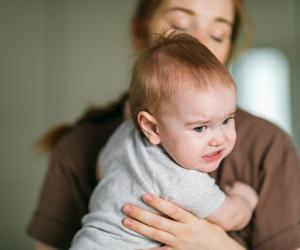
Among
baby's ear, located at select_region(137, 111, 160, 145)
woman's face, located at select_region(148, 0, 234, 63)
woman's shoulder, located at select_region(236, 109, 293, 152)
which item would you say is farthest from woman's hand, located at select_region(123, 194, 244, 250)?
woman's face, located at select_region(148, 0, 234, 63)

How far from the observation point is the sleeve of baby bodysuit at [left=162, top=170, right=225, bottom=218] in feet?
3.11

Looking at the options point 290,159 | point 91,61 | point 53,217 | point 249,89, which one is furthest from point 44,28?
point 290,159

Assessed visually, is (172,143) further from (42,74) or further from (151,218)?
(42,74)

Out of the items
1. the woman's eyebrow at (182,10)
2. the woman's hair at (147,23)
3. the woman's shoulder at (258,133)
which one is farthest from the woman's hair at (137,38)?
the woman's shoulder at (258,133)

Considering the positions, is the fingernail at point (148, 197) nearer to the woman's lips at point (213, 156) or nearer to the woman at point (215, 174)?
the woman at point (215, 174)

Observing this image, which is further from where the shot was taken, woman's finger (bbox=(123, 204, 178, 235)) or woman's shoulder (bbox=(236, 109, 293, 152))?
woman's shoulder (bbox=(236, 109, 293, 152))

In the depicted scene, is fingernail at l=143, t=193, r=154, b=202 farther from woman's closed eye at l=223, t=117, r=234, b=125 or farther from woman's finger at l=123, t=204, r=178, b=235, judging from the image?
woman's closed eye at l=223, t=117, r=234, b=125

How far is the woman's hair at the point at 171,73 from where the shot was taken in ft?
3.01

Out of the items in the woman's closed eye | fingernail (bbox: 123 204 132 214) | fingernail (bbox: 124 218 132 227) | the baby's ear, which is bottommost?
fingernail (bbox: 124 218 132 227)

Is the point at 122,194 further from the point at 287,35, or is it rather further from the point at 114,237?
the point at 287,35

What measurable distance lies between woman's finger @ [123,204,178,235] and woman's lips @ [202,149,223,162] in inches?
5.9

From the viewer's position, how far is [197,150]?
94 cm

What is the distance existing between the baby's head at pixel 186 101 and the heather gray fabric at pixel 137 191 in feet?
0.08

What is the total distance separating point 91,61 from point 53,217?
201 centimetres
